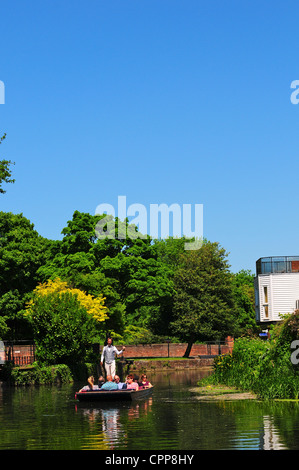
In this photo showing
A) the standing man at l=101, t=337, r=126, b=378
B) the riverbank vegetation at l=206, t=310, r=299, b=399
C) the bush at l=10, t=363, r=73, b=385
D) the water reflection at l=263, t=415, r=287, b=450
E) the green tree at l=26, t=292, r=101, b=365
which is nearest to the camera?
the water reflection at l=263, t=415, r=287, b=450

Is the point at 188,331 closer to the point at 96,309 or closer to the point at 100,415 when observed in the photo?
the point at 96,309

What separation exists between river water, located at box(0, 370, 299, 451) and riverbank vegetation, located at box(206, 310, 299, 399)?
1.24 meters

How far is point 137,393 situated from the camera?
26922 millimetres

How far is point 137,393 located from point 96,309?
26.0 m

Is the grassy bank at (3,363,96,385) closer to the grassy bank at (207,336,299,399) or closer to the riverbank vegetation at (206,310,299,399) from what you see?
the grassy bank at (207,336,299,399)

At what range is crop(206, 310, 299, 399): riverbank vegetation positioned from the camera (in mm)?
25703

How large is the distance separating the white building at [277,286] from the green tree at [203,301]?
346 inches

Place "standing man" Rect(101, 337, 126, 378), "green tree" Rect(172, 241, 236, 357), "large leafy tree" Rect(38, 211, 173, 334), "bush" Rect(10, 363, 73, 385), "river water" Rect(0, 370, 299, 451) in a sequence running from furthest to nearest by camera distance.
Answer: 1. "green tree" Rect(172, 241, 236, 357)
2. "large leafy tree" Rect(38, 211, 173, 334)
3. "bush" Rect(10, 363, 73, 385)
4. "standing man" Rect(101, 337, 126, 378)
5. "river water" Rect(0, 370, 299, 451)

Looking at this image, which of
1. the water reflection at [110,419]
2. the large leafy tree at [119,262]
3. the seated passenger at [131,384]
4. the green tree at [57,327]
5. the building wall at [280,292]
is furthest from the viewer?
the large leafy tree at [119,262]

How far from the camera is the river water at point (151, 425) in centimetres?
1555

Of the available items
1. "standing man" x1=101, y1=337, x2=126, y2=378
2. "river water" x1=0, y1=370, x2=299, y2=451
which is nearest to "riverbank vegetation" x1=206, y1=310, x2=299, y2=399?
"river water" x1=0, y1=370, x2=299, y2=451

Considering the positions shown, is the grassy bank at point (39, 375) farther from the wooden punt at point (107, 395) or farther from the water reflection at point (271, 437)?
the water reflection at point (271, 437)

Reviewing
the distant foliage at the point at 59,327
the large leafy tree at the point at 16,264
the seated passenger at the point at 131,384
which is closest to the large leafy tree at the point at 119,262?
the large leafy tree at the point at 16,264

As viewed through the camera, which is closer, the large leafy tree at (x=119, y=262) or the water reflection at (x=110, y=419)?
the water reflection at (x=110, y=419)
